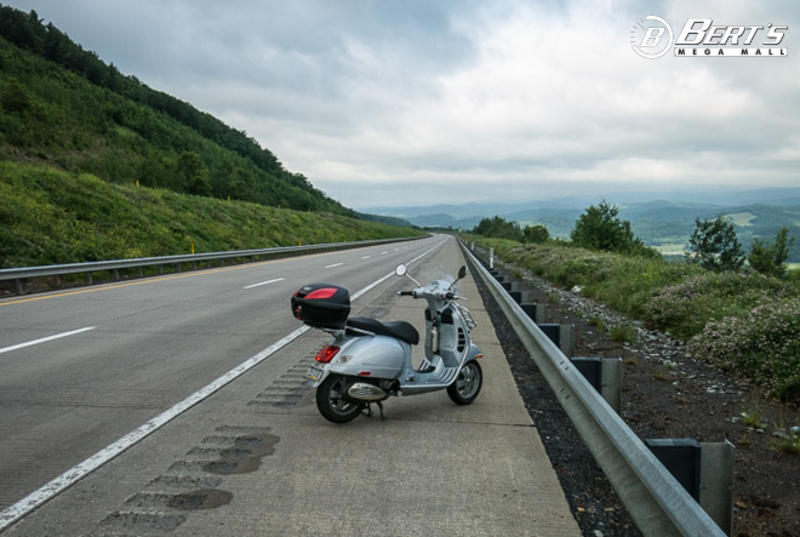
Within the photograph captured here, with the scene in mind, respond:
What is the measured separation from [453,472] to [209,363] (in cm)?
410

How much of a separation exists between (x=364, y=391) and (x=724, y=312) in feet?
22.4

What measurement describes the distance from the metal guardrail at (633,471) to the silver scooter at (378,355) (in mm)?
1051

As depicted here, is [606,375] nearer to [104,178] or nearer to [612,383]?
[612,383]

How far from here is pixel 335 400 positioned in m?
5.01

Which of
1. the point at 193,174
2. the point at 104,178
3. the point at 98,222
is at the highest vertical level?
the point at 193,174

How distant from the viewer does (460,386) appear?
571cm

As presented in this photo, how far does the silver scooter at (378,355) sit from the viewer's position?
15.3 ft

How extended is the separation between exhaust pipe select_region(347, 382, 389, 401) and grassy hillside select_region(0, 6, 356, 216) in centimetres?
3974

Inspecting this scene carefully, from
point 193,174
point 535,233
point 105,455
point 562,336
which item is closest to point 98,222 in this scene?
point 105,455

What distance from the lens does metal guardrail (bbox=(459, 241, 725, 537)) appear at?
2.38 metres

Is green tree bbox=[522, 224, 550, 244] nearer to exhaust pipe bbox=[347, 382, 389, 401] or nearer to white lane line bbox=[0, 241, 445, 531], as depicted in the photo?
white lane line bbox=[0, 241, 445, 531]

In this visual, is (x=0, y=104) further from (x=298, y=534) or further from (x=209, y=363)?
(x=298, y=534)

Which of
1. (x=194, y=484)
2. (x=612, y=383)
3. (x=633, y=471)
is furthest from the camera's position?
(x=612, y=383)

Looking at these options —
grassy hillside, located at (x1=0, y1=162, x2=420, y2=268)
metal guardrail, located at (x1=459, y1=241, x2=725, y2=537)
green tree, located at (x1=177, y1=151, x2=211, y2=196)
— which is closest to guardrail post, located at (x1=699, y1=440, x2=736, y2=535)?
metal guardrail, located at (x1=459, y1=241, x2=725, y2=537)
